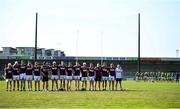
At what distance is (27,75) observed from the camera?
29.5 meters

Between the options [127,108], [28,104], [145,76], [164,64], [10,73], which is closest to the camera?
[127,108]

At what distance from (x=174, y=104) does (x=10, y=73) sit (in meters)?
13.3

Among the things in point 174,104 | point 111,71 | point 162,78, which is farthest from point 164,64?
point 174,104

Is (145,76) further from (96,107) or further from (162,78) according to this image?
(96,107)

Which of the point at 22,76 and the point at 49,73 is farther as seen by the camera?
the point at 49,73

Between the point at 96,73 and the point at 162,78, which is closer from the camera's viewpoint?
the point at 96,73

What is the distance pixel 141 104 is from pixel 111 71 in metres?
11.4

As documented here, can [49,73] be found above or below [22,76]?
above

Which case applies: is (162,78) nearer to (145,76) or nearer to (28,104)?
(145,76)

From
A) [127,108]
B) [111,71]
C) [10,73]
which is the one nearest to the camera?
[127,108]

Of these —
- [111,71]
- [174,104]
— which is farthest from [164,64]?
[174,104]

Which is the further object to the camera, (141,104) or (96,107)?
(141,104)

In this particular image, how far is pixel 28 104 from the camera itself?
19.7 meters

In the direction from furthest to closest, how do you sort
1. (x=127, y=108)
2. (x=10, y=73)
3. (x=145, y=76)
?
1. (x=145, y=76)
2. (x=10, y=73)
3. (x=127, y=108)
